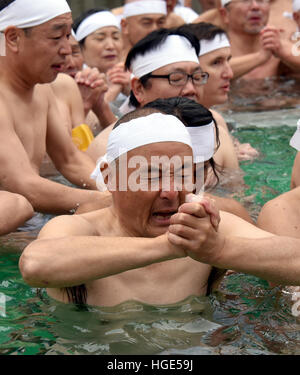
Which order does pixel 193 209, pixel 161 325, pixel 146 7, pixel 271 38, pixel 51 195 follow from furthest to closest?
1. pixel 146 7
2. pixel 271 38
3. pixel 51 195
4. pixel 161 325
5. pixel 193 209

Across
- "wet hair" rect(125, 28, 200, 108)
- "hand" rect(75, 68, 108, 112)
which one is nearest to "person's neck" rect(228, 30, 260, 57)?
"hand" rect(75, 68, 108, 112)

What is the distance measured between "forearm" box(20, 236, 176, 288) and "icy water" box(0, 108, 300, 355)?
0.37 m

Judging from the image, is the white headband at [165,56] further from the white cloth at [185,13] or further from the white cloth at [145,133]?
the white cloth at [185,13]

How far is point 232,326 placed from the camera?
385 cm

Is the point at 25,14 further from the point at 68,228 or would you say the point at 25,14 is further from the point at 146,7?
the point at 146,7

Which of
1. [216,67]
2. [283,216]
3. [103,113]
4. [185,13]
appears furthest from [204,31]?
[185,13]

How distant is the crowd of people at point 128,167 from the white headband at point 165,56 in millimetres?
10

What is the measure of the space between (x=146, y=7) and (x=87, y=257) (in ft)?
21.0

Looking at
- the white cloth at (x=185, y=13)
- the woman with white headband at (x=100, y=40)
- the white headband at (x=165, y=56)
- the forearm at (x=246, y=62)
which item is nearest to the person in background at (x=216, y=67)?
the white headband at (x=165, y=56)

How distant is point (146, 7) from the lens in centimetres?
941

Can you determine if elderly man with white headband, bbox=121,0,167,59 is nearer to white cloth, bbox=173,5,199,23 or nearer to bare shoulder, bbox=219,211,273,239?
white cloth, bbox=173,5,199,23

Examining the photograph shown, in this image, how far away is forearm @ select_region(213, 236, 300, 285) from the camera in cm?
350
